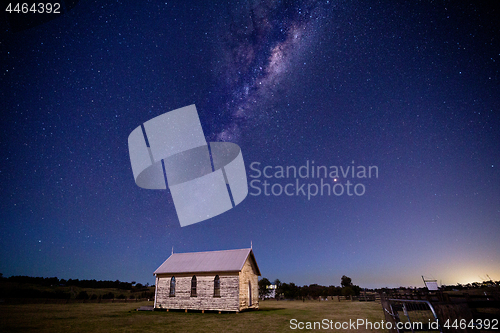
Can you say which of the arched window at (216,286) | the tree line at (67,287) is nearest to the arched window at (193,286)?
the arched window at (216,286)

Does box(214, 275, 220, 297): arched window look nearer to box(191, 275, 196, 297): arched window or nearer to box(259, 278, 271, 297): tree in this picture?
box(191, 275, 196, 297): arched window

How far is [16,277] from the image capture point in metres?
79.0

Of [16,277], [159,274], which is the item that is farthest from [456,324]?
[16,277]

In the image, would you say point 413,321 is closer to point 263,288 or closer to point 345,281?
point 263,288

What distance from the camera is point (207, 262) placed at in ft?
78.8

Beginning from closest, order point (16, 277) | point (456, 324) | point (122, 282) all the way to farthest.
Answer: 1. point (456, 324)
2. point (16, 277)
3. point (122, 282)

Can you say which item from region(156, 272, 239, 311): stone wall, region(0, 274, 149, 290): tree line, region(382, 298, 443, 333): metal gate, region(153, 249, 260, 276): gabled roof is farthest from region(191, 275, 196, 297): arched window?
region(0, 274, 149, 290): tree line

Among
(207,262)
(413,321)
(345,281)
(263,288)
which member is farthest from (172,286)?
(345,281)

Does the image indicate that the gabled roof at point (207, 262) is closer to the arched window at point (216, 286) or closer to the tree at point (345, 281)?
the arched window at point (216, 286)

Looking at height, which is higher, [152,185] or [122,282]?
[152,185]

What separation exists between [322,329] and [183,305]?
584 inches

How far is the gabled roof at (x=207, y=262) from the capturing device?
22.4 m

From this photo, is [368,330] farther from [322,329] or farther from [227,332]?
[227,332]

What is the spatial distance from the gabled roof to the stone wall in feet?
1.69
